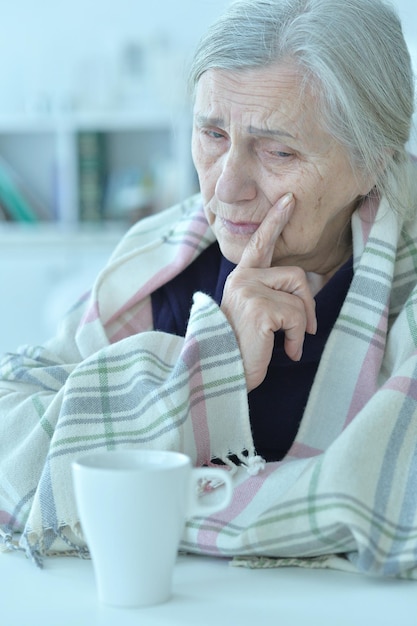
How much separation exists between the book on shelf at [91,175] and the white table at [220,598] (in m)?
3.57

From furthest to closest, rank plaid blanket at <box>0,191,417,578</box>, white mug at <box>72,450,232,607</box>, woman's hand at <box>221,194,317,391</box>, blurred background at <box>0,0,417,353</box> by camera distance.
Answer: blurred background at <box>0,0,417,353</box> < woman's hand at <box>221,194,317,391</box> < plaid blanket at <box>0,191,417,578</box> < white mug at <box>72,450,232,607</box>

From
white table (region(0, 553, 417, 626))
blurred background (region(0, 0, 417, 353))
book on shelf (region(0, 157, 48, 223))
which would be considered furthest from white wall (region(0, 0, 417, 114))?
white table (region(0, 553, 417, 626))

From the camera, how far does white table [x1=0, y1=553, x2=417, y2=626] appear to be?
794 mm

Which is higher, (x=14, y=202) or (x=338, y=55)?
(x=338, y=55)

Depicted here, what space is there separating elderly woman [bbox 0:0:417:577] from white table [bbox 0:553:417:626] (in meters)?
0.03

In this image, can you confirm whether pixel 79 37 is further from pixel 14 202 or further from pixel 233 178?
pixel 233 178

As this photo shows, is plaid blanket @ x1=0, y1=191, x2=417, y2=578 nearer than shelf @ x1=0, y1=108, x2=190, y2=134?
Yes

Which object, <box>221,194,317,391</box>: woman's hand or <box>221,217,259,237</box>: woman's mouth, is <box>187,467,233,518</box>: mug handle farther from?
<box>221,217,259,237</box>: woman's mouth

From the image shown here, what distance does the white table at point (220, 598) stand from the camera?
2.60 feet

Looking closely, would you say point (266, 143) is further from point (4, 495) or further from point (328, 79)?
point (4, 495)

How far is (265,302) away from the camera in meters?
1.15

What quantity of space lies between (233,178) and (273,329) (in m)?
0.21

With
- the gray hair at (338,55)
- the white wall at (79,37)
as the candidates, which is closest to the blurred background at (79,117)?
the white wall at (79,37)

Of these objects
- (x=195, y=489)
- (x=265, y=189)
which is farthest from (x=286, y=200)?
(x=195, y=489)
